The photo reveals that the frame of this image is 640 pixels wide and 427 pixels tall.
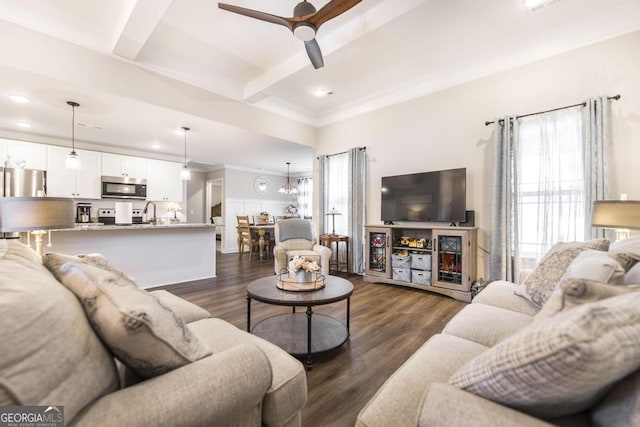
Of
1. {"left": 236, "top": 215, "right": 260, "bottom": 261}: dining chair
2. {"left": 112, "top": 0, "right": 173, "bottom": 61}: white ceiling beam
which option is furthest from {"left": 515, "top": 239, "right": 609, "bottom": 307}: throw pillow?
{"left": 236, "top": 215, "right": 260, "bottom": 261}: dining chair

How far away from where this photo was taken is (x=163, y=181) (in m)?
6.52

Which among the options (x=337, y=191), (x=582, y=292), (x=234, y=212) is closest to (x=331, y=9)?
(x=582, y=292)

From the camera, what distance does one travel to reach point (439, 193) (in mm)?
3869

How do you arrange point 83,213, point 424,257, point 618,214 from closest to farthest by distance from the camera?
point 618,214 → point 424,257 → point 83,213

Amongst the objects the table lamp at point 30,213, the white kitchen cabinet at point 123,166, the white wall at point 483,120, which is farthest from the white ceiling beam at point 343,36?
the white kitchen cabinet at point 123,166

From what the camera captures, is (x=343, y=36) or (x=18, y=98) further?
(x=18, y=98)

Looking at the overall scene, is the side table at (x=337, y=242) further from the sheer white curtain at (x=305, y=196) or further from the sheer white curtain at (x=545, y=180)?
the sheer white curtain at (x=305, y=196)

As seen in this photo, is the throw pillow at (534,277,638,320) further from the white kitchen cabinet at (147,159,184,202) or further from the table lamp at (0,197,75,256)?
the white kitchen cabinet at (147,159,184,202)

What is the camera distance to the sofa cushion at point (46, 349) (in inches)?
24.4

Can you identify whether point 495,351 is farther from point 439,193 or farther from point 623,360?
point 439,193

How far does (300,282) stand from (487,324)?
53.0 inches

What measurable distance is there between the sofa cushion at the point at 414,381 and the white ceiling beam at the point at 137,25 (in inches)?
117

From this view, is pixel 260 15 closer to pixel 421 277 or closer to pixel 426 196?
pixel 426 196

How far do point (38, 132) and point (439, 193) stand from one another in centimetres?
671
